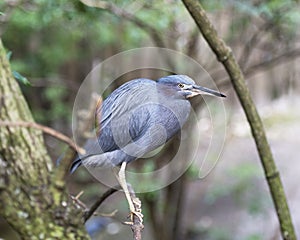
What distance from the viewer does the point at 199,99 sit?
2.19 meters

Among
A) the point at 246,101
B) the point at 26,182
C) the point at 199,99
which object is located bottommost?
the point at 26,182

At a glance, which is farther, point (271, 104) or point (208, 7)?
point (271, 104)

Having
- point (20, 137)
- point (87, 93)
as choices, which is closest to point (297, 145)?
point (87, 93)

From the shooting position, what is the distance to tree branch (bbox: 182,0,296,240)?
3.64ft

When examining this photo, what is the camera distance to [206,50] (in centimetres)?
314

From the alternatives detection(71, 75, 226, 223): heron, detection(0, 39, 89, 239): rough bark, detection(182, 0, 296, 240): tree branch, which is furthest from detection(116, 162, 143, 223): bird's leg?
detection(182, 0, 296, 240): tree branch

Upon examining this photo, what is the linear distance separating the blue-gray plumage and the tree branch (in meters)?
0.43

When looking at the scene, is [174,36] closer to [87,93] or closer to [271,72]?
[87,93]

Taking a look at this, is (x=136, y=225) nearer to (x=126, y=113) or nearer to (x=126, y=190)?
(x=126, y=190)

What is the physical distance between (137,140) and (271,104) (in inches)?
146

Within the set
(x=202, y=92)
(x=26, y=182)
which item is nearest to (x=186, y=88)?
(x=202, y=92)

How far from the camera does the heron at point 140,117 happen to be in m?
0.67

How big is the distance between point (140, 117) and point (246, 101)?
1.87 feet

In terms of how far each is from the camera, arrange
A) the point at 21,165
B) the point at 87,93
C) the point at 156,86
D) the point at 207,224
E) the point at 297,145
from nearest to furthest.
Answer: the point at 156,86 → the point at 21,165 → the point at 87,93 → the point at 207,224 → the point at 297,145
